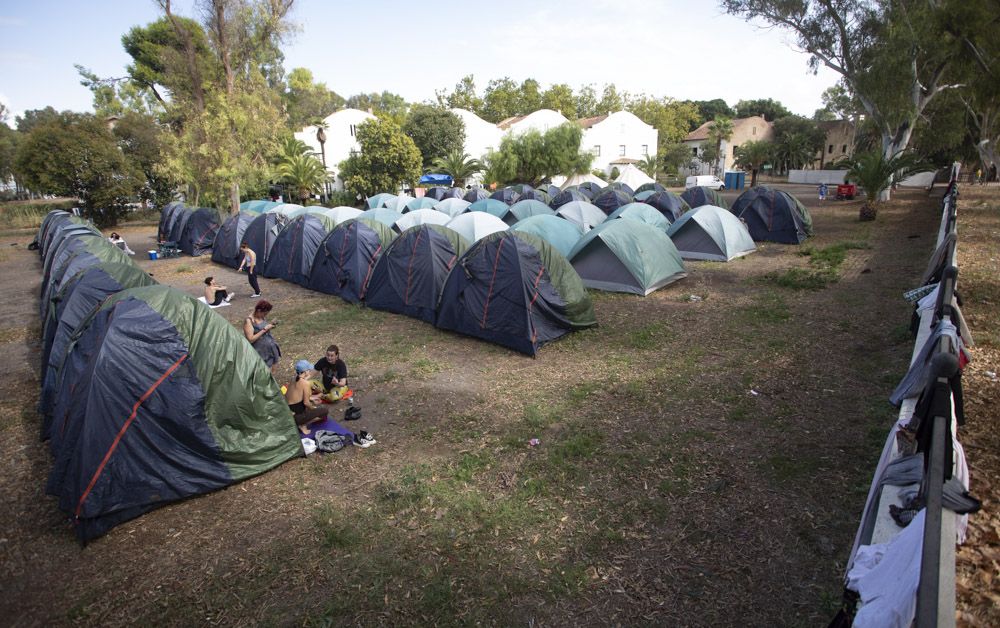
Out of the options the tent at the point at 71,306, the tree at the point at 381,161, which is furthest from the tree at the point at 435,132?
the tent at the point at 71,306

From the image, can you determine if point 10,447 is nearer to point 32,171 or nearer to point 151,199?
point 32,171

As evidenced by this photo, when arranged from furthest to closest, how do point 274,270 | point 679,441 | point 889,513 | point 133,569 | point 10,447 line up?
point 274,270 → point 10,447 → point 679,441 → point 133,569 → point 889,513

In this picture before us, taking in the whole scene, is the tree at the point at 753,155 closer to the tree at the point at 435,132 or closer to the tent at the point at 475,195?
the tree at the point at 435,132

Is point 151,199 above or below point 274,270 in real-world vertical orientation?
above

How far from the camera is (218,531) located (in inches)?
185

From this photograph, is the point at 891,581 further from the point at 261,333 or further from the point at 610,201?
the point at 610,201

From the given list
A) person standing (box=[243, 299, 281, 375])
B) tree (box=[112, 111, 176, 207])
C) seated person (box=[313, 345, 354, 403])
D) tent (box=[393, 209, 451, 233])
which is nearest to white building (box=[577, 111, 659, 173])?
tree (box=[112, 111, 176, 207])

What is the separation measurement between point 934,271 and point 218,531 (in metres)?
8.90

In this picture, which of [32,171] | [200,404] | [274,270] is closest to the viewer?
[200,404]

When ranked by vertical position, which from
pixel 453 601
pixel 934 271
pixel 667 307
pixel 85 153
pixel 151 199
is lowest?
pixel 453 601

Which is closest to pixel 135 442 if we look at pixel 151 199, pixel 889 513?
pixel 889 513

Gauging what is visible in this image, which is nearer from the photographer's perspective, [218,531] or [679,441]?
[218,531]

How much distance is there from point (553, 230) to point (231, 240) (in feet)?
36.2

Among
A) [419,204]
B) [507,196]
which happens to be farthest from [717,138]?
[419,204]
